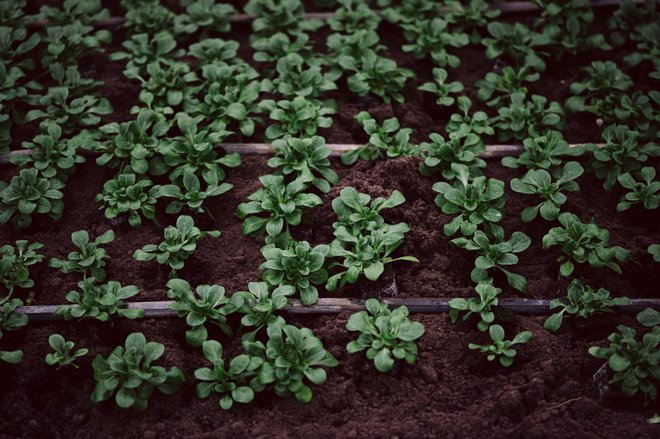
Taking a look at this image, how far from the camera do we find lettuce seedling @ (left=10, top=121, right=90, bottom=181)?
3.36 metres

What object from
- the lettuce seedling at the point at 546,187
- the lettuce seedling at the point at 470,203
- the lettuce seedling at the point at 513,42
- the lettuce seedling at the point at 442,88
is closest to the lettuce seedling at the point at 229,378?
the lettuce seedling at the point at 470,203

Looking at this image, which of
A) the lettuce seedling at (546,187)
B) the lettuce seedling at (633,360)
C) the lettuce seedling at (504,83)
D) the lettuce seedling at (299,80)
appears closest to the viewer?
the lettuce seedling at (633,360)

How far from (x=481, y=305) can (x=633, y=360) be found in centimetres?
62

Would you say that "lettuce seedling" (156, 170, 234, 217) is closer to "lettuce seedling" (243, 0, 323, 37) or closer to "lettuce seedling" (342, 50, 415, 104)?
"lettuce seedling" (342, 50, 415, 104)

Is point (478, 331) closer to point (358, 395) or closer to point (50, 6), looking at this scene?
point (358, 395)

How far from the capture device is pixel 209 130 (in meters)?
3.57

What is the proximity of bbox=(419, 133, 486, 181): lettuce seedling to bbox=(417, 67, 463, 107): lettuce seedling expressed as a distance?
1.18ft

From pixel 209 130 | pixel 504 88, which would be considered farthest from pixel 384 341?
pixel 504 88

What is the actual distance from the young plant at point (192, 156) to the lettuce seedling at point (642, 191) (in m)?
1.91

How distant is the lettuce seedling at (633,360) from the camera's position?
8.42 feet

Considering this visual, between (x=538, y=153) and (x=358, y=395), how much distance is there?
1591mm

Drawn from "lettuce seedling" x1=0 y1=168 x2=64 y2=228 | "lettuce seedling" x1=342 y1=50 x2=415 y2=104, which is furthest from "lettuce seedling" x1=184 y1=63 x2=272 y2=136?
"lettuce seedling" x1=0 y1=168 x2=64 y2=228

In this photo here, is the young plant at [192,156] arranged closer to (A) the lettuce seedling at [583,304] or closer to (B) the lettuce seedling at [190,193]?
(B) the lettuce seedling at [190,193]

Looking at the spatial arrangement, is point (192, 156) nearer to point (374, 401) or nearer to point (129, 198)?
point (129, 198)
